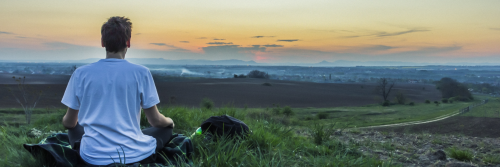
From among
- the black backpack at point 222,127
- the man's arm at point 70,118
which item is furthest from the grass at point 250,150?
the man's arm at point 70,118

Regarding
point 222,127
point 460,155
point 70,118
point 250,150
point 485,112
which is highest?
point 70,118

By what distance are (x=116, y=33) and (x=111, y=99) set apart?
1.57ft

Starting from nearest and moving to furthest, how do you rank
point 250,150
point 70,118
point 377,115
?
point 70,118
point 250,150
point 377,115

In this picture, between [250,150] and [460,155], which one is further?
[460,155]

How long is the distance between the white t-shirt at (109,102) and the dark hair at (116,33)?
0.36 feet

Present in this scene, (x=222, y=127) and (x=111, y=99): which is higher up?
(x=111, y=99)

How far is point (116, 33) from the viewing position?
6.93 feet

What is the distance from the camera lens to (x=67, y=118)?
242 cm

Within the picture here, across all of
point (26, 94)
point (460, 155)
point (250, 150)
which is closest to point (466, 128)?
point (460, 155)

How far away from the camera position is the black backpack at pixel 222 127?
12.8 feet

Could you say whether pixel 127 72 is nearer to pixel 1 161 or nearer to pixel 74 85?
pixel 74 85

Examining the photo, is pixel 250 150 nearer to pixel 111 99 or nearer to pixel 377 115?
pixel 111 99

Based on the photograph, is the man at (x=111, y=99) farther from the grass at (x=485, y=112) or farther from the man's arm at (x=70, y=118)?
the grass at (x=485, y=112)

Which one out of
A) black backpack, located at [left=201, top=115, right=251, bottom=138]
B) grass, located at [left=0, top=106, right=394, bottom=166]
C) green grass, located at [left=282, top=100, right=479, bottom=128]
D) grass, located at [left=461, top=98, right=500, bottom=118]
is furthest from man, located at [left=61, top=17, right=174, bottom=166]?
grass, located at [left=461, top=98, right=500, bottom=118]
